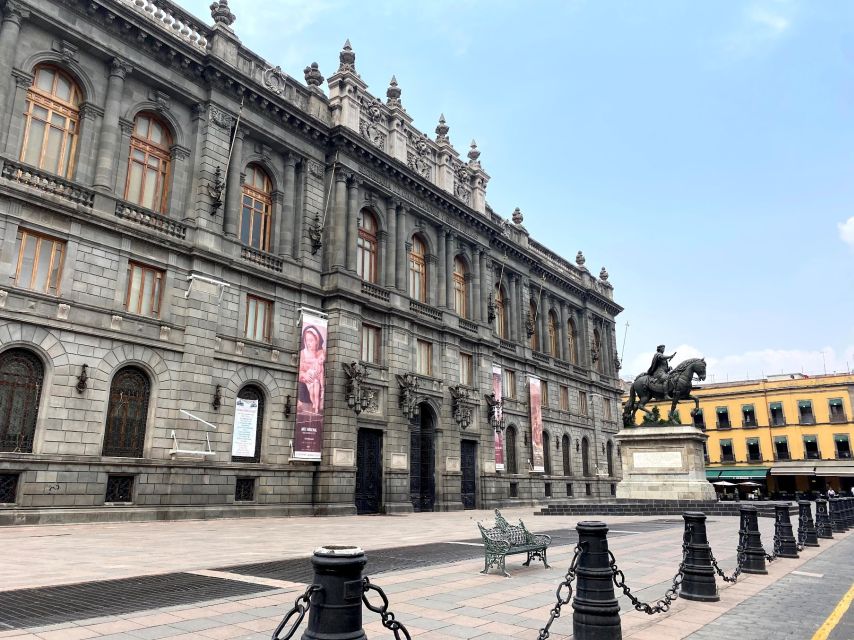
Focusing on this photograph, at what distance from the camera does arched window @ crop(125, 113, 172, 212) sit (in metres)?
22.9

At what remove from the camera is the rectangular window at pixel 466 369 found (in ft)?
119

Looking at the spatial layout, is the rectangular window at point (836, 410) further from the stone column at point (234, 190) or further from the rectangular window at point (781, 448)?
the stone column at point (234, 190)

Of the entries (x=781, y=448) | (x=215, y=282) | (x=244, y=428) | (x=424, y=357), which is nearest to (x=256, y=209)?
(x=215, y=282)

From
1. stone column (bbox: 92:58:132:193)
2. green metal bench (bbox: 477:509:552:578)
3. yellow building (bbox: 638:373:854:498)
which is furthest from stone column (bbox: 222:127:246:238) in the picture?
yellow building (bbox: 638:373:854:498)

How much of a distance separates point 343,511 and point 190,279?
11305 millimetres

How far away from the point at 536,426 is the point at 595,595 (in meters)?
36.4

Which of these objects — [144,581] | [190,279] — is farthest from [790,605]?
[190,279]

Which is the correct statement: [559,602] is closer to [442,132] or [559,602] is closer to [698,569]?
[698,569]

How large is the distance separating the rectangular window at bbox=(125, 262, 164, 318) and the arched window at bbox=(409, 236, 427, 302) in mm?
14904

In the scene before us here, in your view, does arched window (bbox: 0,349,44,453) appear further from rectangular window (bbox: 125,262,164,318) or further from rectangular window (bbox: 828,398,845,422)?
rectangular window (bbox: 828,398,845,422)

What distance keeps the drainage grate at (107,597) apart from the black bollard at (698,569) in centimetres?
582

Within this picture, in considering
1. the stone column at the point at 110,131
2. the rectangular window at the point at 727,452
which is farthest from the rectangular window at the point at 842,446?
the stone column at the point at 110,131

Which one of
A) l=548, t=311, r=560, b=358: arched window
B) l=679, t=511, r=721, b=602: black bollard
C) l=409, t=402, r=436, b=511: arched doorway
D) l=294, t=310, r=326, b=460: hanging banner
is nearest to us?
l=679, t=511, r=721, b=602: black bollard

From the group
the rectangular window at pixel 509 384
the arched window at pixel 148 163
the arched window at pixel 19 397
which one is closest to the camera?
the arched window at pixel 19 397
